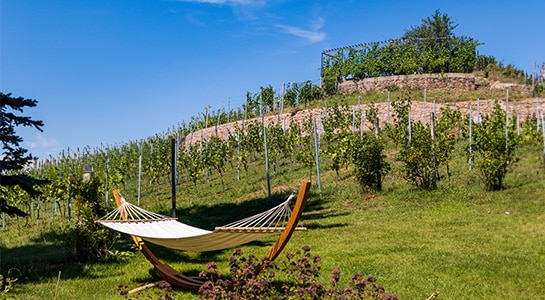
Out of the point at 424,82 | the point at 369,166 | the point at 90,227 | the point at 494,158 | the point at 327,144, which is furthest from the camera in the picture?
the point at 424,82

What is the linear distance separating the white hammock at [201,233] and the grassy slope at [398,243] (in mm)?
747

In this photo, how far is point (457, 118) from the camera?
2102cm

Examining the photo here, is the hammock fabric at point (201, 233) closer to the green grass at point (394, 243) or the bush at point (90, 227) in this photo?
the green grass at point (394, 243)

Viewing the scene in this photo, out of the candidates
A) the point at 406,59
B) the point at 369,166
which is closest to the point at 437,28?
the point at 406,59

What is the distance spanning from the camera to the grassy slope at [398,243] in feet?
21.2

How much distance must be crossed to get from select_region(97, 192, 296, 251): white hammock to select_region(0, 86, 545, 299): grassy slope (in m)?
0.75

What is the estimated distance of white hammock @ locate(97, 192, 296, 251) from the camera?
215 inches

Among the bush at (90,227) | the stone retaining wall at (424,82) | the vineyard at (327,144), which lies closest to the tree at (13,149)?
the bush at (90,227)

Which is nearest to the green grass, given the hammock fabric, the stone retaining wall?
the hammock fabric

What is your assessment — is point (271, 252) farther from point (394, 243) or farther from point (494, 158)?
point (494, 158)

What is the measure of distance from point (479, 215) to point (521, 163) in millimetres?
6408

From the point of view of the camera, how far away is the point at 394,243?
874 cm

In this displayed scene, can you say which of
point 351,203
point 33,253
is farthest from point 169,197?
point 33,253

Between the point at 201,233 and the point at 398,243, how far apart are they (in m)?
4.04
